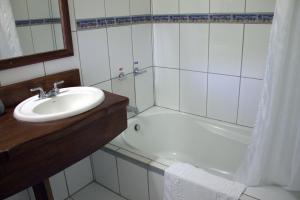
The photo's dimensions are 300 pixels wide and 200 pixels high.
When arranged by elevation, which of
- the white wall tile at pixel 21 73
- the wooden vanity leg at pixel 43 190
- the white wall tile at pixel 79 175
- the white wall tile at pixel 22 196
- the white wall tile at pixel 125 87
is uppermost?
the white wall tile at pixel 21 73

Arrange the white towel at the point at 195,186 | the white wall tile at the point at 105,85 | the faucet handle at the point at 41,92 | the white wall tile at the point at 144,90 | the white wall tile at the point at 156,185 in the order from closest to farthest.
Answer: the white towel at the point at 195,186
the faucet handle at the point at 41,92
the white wall tile at the point at 156,185
the white wall tile at the point at 105,85
the white wall tile at the point at 144,90

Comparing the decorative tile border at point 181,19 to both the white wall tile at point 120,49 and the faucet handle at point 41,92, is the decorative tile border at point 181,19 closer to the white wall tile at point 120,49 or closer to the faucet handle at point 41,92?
the white wall tile at point 120,49

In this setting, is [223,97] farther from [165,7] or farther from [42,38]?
[42,38]

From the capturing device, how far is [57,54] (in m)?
1.50

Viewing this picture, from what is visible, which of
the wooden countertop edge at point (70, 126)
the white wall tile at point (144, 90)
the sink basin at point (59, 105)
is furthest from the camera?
the white wall tile at point (144, 90)

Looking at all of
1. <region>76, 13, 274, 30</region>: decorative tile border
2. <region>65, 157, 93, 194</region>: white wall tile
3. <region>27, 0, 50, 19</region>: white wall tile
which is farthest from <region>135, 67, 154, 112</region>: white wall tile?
<region>27, 0, 50, 19</region>: white wall tile

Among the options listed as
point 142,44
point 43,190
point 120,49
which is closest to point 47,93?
point 43,190

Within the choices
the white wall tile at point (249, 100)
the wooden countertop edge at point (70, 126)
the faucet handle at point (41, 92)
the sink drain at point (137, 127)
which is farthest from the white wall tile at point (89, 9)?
the white wall tile at point (249, 100)

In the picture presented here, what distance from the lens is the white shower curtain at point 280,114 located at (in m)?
1.12

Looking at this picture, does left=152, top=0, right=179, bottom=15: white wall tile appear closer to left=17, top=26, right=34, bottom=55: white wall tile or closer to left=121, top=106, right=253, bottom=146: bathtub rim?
left=121, top=106, right=253, bottom=146: bathtub rim

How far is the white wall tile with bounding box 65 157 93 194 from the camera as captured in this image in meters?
1.77

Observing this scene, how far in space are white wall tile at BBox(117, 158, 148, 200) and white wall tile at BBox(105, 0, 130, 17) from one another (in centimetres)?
98

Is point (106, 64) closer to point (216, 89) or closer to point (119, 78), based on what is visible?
point (119, 78)

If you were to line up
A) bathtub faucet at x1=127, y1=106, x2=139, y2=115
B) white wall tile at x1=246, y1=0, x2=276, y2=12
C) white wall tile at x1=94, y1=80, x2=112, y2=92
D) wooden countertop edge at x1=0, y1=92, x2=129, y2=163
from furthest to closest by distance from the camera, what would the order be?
bathtub faucet at x1=127, y1=106, x2=139, y2=115 < white wall tile at x1=94, y1=80, x2=112, y2=92 < white wall tile at x1=246, y1=0, x2=276, y2=12 < wooden countertop edge at x1=0, y1=92, x2=129, y2=163
